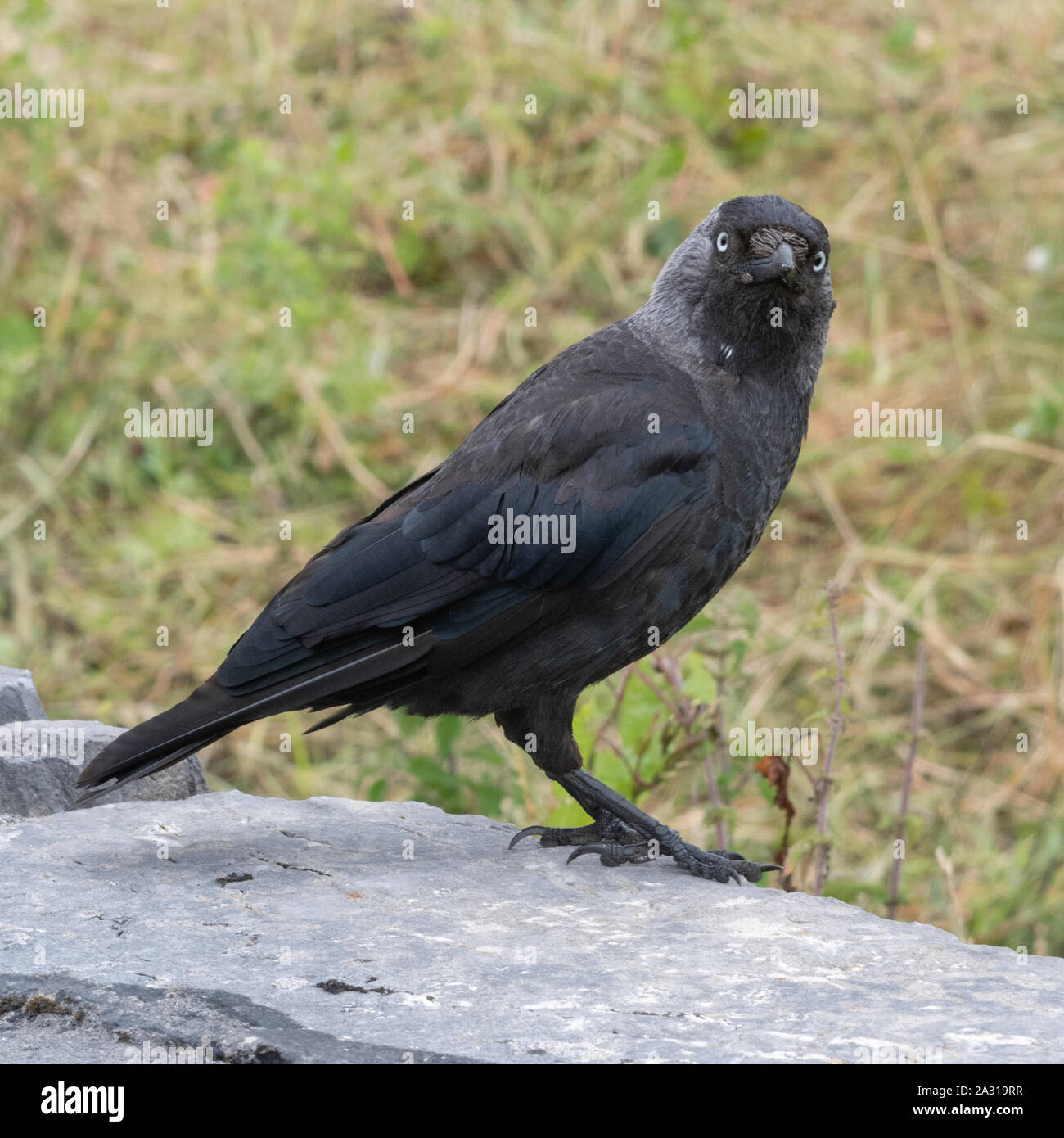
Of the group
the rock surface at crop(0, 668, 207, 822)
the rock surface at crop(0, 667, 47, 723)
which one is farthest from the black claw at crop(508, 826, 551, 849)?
the rock surface at crop(0, 667, 47, 723)

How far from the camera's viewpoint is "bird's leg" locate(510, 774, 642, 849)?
384 centimetres

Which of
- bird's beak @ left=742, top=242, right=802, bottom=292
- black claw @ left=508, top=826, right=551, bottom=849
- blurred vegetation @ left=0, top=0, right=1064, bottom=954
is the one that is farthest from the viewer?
blurred vegetation @ left=0, top=0, right=1064, bottom=954

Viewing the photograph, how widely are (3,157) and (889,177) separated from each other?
415cm

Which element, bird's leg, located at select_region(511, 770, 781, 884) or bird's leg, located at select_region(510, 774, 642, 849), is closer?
bird's leg, located at select_region(511, 770, 781, 884)

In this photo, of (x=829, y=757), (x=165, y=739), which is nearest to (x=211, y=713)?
(x=165, y=739)

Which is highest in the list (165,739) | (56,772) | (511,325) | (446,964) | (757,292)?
(511,325)

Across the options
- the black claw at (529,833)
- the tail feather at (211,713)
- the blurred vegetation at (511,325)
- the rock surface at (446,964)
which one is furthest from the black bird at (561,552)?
the blurred vegetation at (511,325)

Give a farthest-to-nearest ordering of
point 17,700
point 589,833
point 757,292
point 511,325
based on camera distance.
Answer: point 511,325
point 17,700
point 589,833
point 757,292

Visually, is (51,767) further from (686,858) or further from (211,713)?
(686,858)

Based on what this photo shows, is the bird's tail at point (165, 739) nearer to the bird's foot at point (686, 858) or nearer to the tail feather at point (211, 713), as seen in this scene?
the tail feather at point (211, 713)

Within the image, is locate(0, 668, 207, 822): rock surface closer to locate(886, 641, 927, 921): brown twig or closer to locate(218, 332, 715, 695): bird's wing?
locate(218, 332, 715, 695): bird's wing

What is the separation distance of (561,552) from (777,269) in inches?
31.7

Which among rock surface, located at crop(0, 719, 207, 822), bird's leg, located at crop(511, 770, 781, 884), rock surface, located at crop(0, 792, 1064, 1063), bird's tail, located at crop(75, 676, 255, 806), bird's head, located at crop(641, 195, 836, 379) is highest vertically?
bird's head, located at crop(641, 195, 836, 379)

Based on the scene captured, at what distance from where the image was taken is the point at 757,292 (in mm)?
3729
